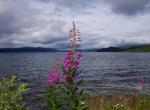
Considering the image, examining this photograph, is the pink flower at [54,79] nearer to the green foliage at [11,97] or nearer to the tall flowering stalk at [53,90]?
the tall flowering stalk at [53,90]

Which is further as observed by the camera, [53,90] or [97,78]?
Answer: [97,78]

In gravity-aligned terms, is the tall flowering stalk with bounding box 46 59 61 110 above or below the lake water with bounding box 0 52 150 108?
above

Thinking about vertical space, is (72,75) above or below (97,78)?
above

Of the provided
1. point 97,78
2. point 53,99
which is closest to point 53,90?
point 53,99

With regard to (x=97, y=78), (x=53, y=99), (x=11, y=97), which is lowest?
(x=97, y=78)

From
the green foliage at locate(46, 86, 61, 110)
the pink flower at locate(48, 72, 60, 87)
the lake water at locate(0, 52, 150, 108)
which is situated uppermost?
the pink flower at locate(48, 72, 60, 87)

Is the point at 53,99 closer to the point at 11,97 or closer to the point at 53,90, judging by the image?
the point at 53,90

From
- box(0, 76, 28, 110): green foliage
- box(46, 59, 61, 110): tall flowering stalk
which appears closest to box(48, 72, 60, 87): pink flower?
box(46, 59, 61, 110): tall flowering stalk

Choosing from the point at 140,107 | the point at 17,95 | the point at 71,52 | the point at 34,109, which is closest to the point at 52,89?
the point at 17,95

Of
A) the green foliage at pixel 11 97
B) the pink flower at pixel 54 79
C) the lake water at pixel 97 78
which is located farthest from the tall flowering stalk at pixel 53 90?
the green foliage at pixel 11 97

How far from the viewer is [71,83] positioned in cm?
848

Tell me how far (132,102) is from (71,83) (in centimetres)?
1361

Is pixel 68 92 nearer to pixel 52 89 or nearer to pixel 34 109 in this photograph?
pixel 52 89

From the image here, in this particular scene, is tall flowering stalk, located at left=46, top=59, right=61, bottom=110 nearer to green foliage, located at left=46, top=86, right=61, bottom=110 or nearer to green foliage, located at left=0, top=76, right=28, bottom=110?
green foliage, located at left=46, top=86, right=61, bottom=110
